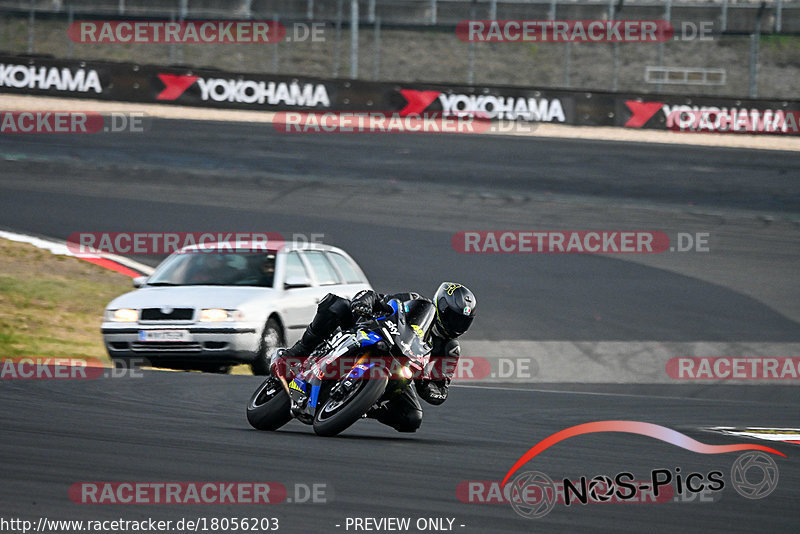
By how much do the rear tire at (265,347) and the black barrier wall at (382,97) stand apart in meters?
16.2

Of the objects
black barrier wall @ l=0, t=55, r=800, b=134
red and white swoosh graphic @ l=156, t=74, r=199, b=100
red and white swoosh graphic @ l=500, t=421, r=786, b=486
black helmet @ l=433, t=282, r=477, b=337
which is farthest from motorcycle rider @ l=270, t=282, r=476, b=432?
red and white swoosh graphic @ l=156, t=74, r=199, b=100

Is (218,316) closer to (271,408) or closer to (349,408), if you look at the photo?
(271,408)

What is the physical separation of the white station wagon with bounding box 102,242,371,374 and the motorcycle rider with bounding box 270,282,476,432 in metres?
3.62

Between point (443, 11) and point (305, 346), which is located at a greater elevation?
point (443, 11)

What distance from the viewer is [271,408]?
24.0 feet

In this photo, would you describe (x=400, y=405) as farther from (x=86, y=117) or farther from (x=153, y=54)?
(x=153, y=54)

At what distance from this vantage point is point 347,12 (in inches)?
1604

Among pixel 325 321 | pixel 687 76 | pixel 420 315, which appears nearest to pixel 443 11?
pixel 687 76

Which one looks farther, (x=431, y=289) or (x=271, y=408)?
(x=431, y=289)

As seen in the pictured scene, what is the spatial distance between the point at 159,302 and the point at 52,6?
109ft

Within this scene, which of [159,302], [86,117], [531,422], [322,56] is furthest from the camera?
[322,56]

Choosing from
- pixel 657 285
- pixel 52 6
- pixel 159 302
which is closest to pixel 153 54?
pixel 52 6

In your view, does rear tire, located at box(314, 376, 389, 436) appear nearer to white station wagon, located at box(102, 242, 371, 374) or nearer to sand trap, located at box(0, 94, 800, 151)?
Answer: white station wagon, located at box(102, 242, 371, 374)

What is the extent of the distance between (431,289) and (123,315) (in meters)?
5.44
